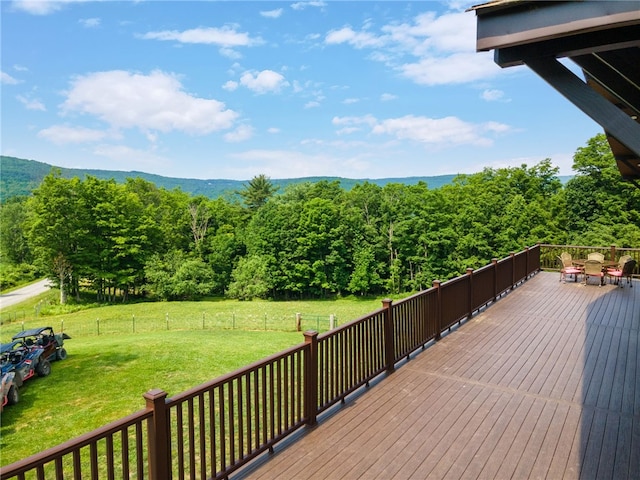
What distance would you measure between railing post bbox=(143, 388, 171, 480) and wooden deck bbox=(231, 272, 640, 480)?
0.71 meters

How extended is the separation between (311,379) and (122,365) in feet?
39.5

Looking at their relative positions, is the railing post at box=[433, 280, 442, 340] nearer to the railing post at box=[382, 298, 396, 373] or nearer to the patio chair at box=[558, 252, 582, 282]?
the railing post at box=[382, 298, 396, 373]

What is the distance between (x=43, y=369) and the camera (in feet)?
41.1

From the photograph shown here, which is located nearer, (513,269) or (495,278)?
(495,278)

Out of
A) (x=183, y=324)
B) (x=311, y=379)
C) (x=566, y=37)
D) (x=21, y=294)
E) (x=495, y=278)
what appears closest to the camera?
(x=566, y=37)

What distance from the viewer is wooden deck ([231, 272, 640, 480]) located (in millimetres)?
2922

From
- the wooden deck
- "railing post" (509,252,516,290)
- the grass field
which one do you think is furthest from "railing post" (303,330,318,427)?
the grass field

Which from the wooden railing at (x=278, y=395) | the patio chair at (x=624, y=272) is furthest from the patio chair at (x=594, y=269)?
the wooden railing at (x=278, y=395)

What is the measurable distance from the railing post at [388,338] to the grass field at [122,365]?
7.56m

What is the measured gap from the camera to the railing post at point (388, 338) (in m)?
4.65

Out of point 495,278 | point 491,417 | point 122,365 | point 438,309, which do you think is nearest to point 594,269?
point 495,278

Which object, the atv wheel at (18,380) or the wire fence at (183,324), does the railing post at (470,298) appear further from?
the wire fence at (183,324)

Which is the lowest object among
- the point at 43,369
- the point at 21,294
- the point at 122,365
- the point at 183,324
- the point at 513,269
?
the point at 21,294

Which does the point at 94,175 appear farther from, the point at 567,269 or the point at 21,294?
the point at 567,269
